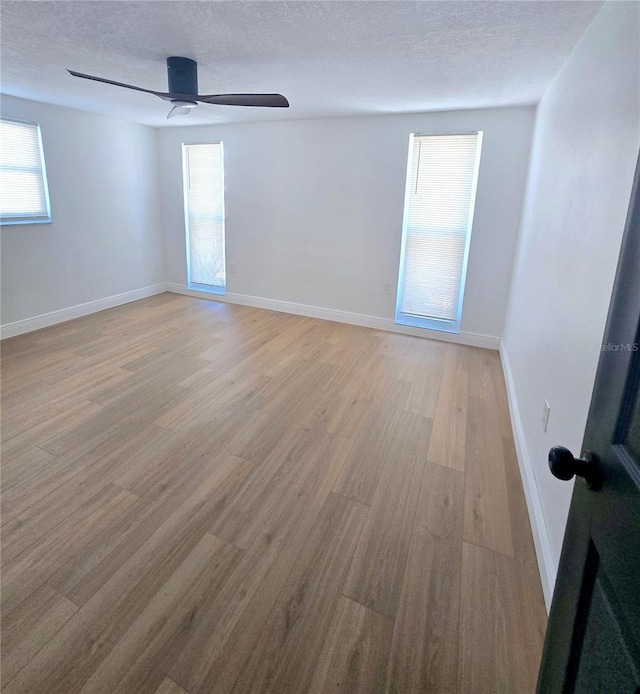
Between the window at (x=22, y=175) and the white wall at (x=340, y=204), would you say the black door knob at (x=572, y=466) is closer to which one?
the white wall at (x=340, y=204)

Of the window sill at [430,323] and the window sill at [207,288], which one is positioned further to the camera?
the window sill at [207,288]

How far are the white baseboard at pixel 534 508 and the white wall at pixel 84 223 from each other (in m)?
4.71

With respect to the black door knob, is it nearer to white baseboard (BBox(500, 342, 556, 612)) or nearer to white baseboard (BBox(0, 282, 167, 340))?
white baseboard (BBox(500, 342, 556, 612))

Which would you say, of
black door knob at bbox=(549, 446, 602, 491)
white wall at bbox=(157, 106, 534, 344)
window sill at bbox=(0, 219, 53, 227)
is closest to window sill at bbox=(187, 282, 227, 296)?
white wall at bbox=(157, 106, 534, 344)

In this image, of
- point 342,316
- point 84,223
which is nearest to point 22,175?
point 84,223

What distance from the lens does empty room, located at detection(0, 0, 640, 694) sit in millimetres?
1257

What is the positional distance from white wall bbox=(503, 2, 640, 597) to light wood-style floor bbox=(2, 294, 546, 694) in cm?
36

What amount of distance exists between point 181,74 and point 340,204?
2227mm

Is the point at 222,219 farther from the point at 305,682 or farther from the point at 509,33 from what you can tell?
the point at 305,682

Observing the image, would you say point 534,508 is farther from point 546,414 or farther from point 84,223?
point 84,223

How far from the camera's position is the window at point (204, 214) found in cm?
510

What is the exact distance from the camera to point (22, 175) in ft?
12.6

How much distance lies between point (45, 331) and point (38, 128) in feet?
6.70

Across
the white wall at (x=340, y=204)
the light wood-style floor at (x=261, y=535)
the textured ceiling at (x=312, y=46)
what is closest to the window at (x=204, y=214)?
the white wall at (x=340, y=204)
